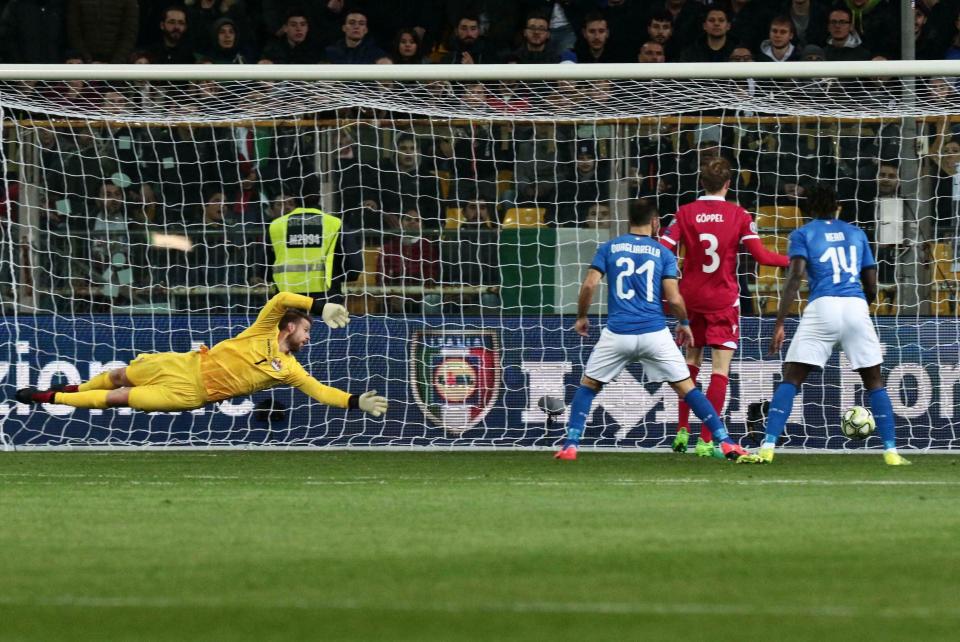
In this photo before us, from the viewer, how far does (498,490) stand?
30.3 feet

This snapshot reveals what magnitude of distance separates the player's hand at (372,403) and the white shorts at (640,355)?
57.8 inches

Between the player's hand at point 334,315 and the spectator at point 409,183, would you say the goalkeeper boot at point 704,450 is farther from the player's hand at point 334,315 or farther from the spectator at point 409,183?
the spectator at point 409,183

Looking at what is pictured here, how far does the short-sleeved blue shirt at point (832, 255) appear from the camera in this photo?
10727 millimetres

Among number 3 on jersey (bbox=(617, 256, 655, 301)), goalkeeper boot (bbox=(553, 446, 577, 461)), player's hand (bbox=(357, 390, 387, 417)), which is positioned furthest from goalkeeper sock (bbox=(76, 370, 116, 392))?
number 3 on jersey (bbox=(617, 256, 655, 301))

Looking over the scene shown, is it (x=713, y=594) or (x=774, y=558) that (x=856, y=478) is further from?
(x=713, y=594)

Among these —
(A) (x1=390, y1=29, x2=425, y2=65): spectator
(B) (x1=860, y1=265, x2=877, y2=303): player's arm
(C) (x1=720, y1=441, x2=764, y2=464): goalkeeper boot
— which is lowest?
(C) (x1=720, y1=441, x2=764, y2=464): goalkeeper boot

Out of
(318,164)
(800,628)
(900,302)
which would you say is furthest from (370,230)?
(800,628)

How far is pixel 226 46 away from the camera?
16344 millimetres

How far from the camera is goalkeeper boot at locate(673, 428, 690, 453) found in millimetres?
12352

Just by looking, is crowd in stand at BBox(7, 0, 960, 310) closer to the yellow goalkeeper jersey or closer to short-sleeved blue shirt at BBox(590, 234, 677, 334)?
the yellow goalkeeper jersey

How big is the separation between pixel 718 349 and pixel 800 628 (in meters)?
7.27

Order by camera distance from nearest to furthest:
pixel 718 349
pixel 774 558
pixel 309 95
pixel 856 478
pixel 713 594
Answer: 1. pixel 713 594
2. pixel 774 558
3. pixel 856 478
4. pixel 718 349
5. pixel 309 95

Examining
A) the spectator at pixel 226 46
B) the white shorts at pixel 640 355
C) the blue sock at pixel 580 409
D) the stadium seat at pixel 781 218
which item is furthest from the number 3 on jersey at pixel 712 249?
the spectator at pixel 226 46

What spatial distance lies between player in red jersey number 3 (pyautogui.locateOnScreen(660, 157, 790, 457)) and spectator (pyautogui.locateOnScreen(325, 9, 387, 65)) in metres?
5.21
